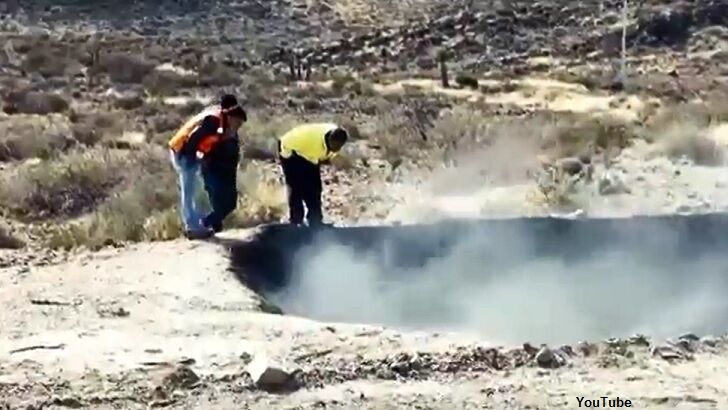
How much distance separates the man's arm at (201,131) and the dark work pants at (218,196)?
239mm

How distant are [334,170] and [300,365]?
12203 millimetres

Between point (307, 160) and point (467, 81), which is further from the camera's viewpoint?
point (467, 81)

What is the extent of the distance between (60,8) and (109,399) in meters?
49.3

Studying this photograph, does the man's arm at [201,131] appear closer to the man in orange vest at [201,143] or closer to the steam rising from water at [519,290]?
the man in orange vest at [201,143]

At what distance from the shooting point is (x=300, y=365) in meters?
8.71

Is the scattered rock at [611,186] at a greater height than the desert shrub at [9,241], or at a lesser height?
lesser

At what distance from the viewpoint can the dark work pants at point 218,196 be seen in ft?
44.5

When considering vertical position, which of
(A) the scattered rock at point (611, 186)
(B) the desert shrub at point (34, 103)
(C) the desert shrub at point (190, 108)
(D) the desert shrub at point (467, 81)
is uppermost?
(A) the scattered rock at point (611, 186)

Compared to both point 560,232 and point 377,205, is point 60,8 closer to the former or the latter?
point 377,205

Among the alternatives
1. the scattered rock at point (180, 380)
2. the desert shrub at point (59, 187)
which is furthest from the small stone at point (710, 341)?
the desert shrub at point (59, 187)

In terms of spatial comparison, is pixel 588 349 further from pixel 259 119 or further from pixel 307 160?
pixel 259 119

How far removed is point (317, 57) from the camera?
4994 centimetres

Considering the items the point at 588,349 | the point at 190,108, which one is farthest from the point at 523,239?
the point at 190,108

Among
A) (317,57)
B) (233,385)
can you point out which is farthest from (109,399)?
(317,57)
